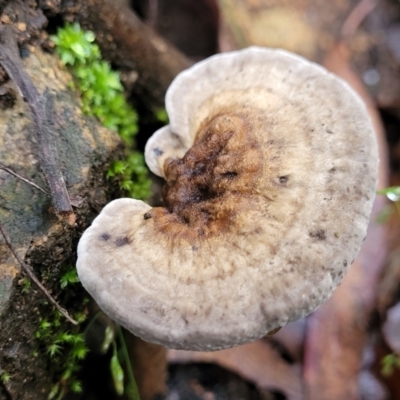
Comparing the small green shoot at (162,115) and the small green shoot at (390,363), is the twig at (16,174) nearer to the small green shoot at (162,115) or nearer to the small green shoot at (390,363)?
the small green shoot at (162,115)

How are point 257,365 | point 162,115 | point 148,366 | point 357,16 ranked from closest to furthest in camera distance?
point 148,366 → point 257,365 → point 162,115 → point 357,16

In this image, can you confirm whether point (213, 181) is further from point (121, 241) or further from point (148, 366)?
point (148, 366)

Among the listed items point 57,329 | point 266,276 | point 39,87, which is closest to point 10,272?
point 57,329

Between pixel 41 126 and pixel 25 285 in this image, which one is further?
pixel 41 126

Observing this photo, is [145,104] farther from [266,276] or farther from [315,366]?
[315,366]

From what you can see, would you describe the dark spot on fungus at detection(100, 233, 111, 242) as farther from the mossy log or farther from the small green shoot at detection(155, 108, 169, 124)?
the small green shoot at detection(155, 108, 169, 124)

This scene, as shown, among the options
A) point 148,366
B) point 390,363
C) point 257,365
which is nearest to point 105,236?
point 148,366
